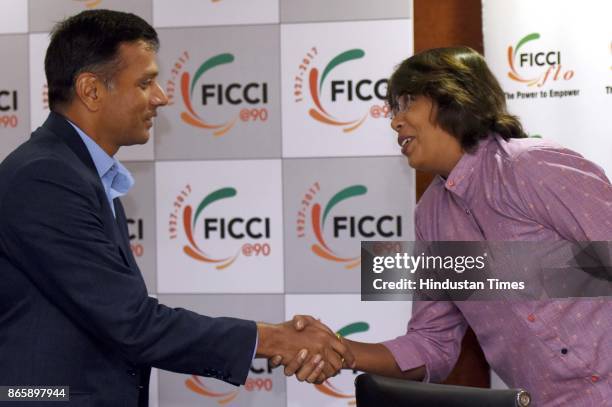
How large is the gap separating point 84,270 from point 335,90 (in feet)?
5.11

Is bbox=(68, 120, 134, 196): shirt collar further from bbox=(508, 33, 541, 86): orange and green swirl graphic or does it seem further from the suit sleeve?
bbox=(508, 33, 541, 86): orange and green swirl graphic

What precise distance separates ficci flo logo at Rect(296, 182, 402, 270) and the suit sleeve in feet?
3.95

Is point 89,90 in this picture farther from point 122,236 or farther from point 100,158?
point 122,236

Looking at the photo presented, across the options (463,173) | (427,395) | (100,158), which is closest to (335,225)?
(463,173)

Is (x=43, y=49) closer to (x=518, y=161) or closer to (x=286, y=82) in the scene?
(x=286, y=82)

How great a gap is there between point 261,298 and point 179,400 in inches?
21.0

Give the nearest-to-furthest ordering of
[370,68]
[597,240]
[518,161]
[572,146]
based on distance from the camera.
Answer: [597,240], [518,161], [572,146], [370,68]

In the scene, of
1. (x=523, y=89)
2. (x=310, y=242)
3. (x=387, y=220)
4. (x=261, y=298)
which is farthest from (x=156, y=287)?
(x=523, y=89)

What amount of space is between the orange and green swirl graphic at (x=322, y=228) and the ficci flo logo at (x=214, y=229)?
18 centimetres

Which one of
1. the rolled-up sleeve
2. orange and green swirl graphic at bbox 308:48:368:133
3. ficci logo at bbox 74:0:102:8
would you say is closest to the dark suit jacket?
the rolled-up sleeve

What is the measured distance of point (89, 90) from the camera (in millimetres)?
2283

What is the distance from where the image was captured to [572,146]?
121 inches

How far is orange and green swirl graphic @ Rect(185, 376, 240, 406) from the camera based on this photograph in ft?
11.2

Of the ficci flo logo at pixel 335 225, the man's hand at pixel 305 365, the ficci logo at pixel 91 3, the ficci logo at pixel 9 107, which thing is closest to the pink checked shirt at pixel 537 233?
the man's hand at pixel 305 365
